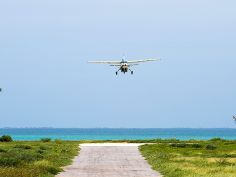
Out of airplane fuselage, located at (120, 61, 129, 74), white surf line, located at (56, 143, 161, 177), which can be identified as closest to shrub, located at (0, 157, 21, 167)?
white surf line, located at (56, 143, 161, 177)

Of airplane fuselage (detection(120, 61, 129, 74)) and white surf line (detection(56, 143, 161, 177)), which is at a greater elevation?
airplane fuselage (detection(120, 61, 129, 74))

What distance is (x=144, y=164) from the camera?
62.0 metres

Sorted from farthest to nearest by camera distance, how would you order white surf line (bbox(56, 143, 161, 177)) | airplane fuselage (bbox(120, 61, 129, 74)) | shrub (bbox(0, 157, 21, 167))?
airplane fuselage (bbox(120, 61, 129, 74)), shrub (bbox(0, 157, 21, 167)), white surf line (bbox(56, 143, 161, 177))

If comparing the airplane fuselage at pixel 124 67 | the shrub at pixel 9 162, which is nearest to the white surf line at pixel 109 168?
the shrub at pixel 9 162

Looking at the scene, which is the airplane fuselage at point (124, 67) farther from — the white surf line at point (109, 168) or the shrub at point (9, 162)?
the shrub at point (9, 162)

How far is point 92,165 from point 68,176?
11.4 m

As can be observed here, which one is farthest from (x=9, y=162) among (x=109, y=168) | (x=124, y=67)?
(x=124, y=67)

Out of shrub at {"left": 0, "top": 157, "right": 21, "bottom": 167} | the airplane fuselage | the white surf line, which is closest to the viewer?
the white surf line

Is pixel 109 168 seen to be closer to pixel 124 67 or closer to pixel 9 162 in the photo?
pixel 9 162

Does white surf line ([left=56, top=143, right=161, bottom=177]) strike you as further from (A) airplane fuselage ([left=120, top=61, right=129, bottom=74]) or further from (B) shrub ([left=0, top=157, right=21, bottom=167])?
(A) airplane fuselage ([left=120, top=61, right=129, bottom=74])

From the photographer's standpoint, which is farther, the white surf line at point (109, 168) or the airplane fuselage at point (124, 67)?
the airplane fuselage at point (124, 67)

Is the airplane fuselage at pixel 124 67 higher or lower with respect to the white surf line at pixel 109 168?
higher

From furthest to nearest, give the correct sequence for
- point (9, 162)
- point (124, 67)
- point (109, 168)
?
1. point (124, 67)
2. point (109, 168)
3. point (9, 162)

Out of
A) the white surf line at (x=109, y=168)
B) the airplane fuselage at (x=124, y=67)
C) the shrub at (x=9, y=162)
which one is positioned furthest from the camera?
the airplane fuselage at (x=124, y=67)
